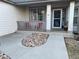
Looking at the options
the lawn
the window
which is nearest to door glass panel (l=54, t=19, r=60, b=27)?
the window

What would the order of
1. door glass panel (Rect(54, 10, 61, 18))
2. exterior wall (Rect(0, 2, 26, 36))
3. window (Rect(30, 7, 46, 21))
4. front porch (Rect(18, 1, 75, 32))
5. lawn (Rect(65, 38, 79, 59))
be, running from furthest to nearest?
window (Rect(30, 7, 46, 21)) → door glass panel (Rect(54, 10, 61, 18)) → front porch (Rect(18, 1, 75, 32)) → exterior wall (Rect(0, 2, 26, 36)) → lawn (Rect(65, 38, 79, 59))

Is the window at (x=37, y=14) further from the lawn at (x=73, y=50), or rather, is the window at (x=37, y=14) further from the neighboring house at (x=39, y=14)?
the lawn at (x=73, y=50)

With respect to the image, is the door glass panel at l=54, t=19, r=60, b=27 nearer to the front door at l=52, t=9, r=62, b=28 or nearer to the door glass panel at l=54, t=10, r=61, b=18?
the front door at l=52, t=9, r=62, b=28

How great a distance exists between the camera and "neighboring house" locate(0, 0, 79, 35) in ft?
40.9

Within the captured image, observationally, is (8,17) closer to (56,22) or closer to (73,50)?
(56,22)

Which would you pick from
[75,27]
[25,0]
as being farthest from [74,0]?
[25,0]

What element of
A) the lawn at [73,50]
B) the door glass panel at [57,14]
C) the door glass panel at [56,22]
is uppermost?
the door glass panel at [57,14]

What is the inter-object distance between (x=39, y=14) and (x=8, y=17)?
4764mm

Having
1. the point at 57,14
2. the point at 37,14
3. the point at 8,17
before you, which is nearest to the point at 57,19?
the point at 57,14

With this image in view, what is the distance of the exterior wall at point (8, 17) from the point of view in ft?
38.5

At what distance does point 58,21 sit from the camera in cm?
1567

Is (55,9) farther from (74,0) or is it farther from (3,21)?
(3,21)

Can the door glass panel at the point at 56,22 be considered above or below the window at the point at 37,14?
below

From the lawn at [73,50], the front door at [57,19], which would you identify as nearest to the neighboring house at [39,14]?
the front door at [57,19]
